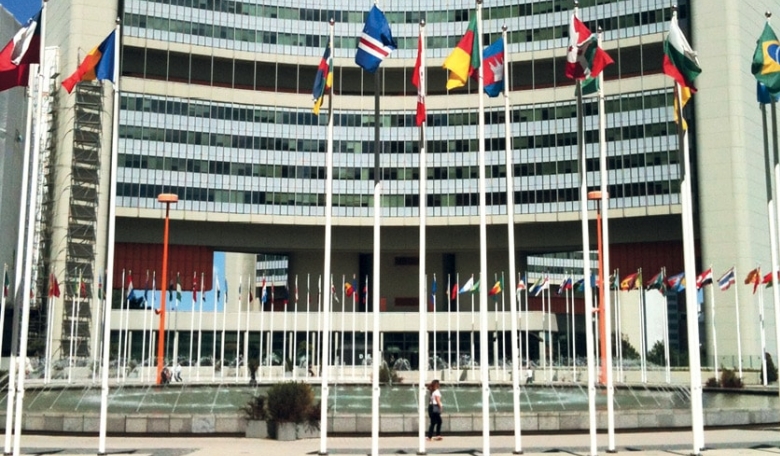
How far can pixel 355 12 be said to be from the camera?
91.7 m

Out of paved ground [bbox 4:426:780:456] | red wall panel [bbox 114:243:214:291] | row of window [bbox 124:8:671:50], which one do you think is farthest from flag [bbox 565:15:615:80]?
red wall panel [bbox 114:243:214:291]

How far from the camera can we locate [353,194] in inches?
3538

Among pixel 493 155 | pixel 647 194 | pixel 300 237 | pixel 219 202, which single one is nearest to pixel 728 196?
pixel 647 194

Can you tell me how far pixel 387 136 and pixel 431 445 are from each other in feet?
218

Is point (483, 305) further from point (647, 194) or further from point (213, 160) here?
point (213, 160)

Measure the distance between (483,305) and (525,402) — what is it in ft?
59.4

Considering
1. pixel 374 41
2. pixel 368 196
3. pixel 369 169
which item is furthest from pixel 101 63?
pixel 369 169

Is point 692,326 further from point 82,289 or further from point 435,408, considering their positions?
point 82,289

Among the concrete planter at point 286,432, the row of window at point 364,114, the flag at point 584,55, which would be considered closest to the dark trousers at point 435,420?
the concrete planter at point 286,432

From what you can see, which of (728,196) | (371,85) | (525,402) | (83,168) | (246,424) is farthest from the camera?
(371,85)

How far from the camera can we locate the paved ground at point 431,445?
2439 centimetres

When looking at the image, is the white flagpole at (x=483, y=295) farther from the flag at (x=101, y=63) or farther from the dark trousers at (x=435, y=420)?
the flag at (x=101, y=63)

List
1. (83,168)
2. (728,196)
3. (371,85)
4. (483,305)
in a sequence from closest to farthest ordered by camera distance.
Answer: (483,305), (728,196), (83,168), (371,85)

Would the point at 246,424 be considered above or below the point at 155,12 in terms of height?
below
